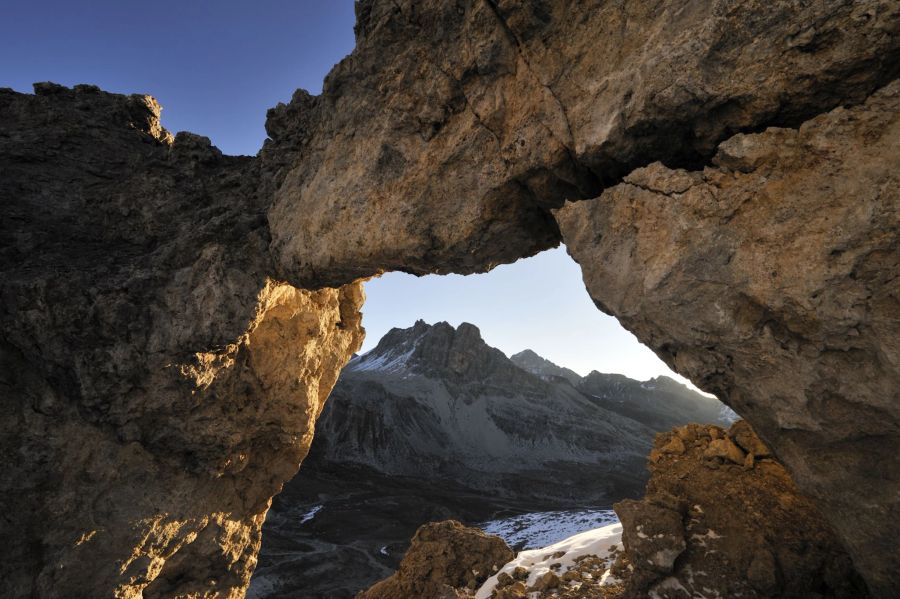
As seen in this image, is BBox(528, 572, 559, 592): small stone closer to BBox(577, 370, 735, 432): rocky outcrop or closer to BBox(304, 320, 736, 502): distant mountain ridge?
BBox(304, 320, 736, 502): distant mountain ridge

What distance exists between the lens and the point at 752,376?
4512mm

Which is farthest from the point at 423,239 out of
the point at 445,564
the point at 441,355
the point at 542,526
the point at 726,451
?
the point at 441,355

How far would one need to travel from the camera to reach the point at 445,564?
1027 cm

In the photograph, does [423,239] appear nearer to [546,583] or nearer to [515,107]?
[515,107]

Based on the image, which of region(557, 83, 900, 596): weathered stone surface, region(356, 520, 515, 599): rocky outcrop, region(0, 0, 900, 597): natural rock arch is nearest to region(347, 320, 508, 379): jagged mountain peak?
region(356, 520, 515, 599): rocky outcrop

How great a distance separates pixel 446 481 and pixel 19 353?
60698mm

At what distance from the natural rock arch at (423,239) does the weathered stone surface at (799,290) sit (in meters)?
0.02

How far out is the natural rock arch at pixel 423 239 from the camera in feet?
13.1

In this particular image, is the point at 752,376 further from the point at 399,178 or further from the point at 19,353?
the point at 19,353

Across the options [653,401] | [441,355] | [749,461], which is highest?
[441,355]

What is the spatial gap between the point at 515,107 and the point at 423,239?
243 cm

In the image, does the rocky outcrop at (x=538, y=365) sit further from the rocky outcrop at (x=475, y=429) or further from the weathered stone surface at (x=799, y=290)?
the weathered stone surface at (x=799, y=290)

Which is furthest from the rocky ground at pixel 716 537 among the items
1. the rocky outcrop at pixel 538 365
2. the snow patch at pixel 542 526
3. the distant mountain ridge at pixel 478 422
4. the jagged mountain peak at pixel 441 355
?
the rocky outcrop at pixel 538 365

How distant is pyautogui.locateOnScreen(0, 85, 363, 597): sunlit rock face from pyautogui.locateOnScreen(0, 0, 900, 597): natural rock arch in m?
0.05
